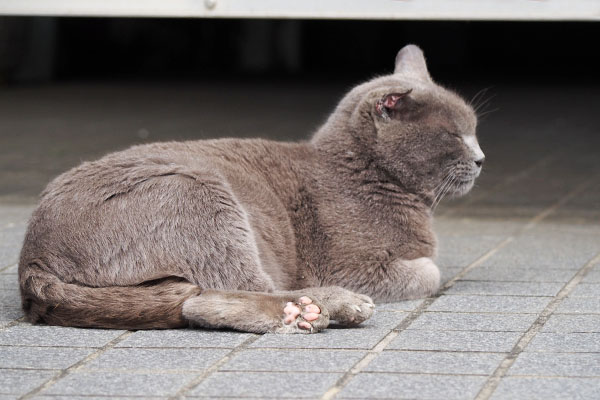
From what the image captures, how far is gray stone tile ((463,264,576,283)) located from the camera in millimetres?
5156

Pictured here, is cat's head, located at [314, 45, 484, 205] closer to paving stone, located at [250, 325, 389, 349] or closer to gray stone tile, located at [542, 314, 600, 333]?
gray stone tile, located at [542, 314, 600, 333]

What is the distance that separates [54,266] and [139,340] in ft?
1.62

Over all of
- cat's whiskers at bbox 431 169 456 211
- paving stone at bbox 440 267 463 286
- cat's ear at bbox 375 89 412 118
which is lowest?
paving stone at bbox 440 267 463 286

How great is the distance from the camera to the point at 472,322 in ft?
14.1

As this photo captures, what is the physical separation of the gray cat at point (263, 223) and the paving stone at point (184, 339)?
0.04 metres

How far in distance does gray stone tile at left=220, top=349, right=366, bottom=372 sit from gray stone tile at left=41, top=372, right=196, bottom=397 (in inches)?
8.7

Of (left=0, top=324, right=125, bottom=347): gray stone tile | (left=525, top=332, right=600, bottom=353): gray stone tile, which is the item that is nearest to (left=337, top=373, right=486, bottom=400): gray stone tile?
(left=525, top=332, right=600, bottom=353): gray stone tile

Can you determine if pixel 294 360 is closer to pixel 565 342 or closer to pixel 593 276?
pixel 565 342

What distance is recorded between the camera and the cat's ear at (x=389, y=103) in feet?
15.5

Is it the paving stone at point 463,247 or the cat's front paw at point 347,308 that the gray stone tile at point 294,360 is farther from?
the paving stone at point 463,247

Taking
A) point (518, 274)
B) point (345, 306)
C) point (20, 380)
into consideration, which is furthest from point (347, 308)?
point (518, 274)

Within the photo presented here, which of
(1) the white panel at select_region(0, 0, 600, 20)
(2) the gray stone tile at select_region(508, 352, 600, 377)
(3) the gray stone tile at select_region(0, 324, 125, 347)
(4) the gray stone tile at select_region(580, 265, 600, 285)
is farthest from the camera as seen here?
(1) the white panel at select_region(0, 0, 600, 20)

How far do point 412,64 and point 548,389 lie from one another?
2.40 m

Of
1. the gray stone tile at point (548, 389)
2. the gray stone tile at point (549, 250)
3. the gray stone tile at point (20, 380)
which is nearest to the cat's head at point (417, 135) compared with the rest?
the gray stone tile at point (549, 250)
